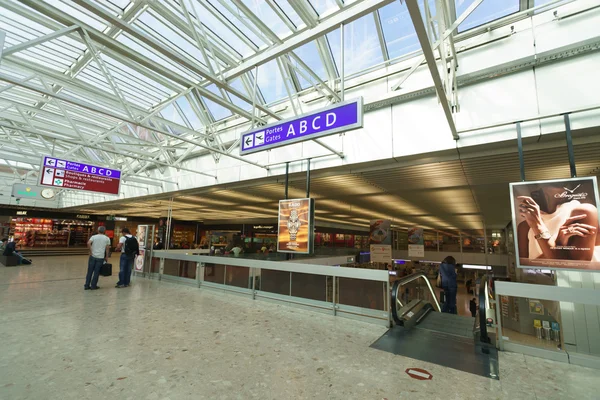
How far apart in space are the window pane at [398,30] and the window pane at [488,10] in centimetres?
91

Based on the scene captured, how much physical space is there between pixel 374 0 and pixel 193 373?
4618 mm

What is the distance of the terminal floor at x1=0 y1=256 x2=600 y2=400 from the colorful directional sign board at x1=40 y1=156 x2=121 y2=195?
489cm

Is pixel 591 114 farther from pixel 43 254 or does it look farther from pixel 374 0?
pixel 43 254

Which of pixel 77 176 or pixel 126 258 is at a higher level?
pixel 77 176

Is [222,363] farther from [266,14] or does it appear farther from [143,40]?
[266,14]

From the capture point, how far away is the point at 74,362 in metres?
3.04

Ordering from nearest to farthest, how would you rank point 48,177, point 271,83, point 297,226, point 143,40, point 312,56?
point 143,40
point 297,226
point 312,56
point 271,83
point 48,177

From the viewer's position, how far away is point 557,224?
3.92 metres

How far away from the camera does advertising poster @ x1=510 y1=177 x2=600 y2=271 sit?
371cm

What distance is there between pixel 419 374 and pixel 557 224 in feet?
9.96

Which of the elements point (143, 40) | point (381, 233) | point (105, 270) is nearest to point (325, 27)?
point (143, 40)

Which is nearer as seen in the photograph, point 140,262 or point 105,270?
point 105,270

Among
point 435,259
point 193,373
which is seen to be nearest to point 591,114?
point 193,373

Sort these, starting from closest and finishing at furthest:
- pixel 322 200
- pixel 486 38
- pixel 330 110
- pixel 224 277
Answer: pixel 330 110 < pixel 486 38 < pixel 224 277 < pixel 322 200
